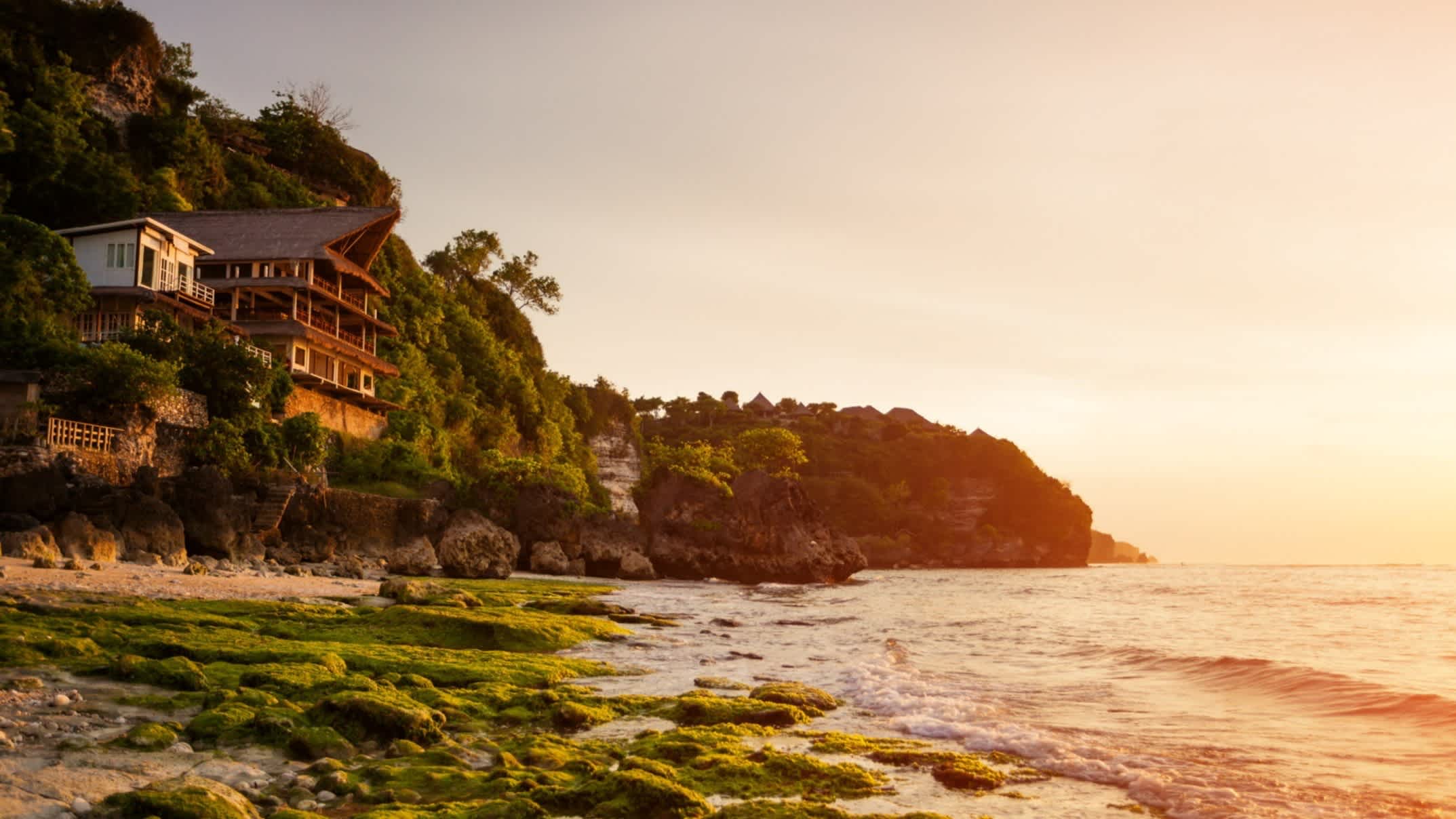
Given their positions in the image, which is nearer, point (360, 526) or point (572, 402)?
point (360, 526)

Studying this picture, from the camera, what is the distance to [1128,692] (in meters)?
17.4

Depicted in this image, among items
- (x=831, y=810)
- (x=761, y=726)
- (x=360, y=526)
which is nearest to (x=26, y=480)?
(x=360, y=526)

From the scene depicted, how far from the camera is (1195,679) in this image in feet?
A: 63.4

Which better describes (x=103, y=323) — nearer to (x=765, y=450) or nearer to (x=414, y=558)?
(x=414, y=558)

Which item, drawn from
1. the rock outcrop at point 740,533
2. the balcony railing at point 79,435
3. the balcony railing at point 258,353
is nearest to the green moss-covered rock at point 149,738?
the balcony railing at point 79,435

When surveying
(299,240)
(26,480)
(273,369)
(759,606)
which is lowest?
(759,606)

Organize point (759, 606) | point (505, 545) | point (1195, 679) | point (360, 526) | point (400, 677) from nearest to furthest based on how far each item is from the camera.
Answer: point (400, 677) < point (1195, 679) < point (759, 606) < point (360, 526) < point (505, 545)

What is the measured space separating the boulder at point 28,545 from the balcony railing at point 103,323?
17.9m

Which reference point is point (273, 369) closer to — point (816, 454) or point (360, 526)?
point (360, 526)

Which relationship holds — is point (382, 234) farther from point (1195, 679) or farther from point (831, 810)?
point (831, 810)

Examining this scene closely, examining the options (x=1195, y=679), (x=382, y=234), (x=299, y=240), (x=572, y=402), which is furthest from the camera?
(x=572, y=402)

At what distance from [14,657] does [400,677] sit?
445 cm

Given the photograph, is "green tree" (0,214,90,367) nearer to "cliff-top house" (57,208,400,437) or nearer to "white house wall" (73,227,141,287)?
"white house wall" (73,227,141,287)

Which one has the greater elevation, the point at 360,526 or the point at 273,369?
the point at 273,369
